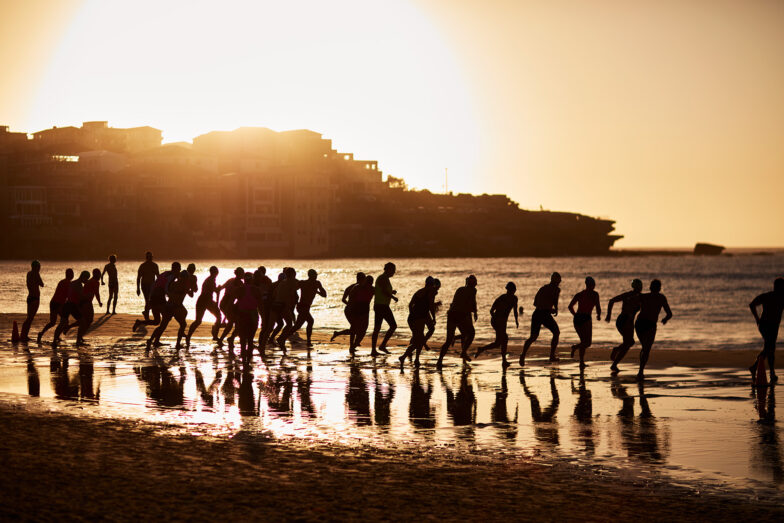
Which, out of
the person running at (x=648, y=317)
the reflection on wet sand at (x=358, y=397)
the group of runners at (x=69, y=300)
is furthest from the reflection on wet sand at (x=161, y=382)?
the person running at (x=648, y=317)

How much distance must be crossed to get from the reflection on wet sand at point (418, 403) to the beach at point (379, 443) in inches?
1.6

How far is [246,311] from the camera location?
18.7 meters

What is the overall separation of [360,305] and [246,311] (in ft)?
8.23

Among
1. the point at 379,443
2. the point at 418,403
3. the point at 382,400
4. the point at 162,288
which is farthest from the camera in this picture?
the point at 162,288

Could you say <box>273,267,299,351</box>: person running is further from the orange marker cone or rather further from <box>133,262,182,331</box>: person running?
the orange marker cone

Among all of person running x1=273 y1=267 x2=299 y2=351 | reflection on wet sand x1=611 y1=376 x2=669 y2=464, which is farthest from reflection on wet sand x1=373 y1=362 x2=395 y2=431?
person running x1=273 y1=267 x2=299 y2=351

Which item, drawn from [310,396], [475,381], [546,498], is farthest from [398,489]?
[475,381]

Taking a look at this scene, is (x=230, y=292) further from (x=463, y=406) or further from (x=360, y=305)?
(x=463, y=406)

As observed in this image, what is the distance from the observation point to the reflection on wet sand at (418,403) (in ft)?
35.2

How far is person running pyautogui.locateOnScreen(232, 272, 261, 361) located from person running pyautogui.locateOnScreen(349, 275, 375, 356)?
81.5 inches

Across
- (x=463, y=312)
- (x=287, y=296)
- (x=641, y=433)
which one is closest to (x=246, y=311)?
(x=287, y=296)

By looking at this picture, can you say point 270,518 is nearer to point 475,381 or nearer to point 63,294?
point 475,381

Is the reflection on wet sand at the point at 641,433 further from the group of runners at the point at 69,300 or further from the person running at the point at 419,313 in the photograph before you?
the group of runners at the point at 69,300

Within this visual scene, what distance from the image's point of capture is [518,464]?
374 inches
